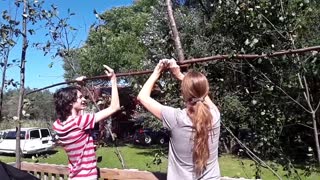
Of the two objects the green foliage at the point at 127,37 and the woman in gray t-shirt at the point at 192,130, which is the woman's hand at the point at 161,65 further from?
the green foliage at the point at 127,37

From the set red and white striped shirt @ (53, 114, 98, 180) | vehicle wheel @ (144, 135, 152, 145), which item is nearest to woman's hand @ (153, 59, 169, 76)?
red and white striped shirt @ (53, 114, 98, 180)

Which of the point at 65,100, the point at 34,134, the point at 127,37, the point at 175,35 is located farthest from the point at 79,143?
the point at 127,37

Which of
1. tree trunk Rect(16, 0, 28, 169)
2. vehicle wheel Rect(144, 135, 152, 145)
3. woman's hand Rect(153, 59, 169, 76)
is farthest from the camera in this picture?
vehicle wheel Rect(144, 135, 152, 145)

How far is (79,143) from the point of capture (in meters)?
2.67

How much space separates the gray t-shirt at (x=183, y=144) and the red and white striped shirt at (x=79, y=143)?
1.74 feet

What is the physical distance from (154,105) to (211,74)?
70.7 inches

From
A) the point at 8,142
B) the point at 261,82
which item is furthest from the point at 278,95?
the point at 8,142

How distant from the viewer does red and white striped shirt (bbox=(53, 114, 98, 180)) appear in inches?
104

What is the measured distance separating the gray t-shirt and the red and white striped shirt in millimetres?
531

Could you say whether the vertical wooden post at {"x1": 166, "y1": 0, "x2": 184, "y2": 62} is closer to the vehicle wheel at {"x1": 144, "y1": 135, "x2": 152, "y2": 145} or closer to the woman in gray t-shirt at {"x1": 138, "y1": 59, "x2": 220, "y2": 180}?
the woman in gray t-shirt at {"x1": 138, "y1": 59, "x2": 220, "y2": 180}

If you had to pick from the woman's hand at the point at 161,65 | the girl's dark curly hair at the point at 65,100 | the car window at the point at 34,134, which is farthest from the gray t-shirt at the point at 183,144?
the car window at the point at 34,134

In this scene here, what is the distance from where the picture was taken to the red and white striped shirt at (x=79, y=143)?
263 centimetres

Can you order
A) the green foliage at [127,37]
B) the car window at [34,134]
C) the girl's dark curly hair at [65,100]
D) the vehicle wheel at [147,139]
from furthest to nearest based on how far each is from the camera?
the green foliage at [127,37] < the vehicle wheel at [147,139] < the car window at [34,134] < the girl's dark curly hair at [65,100]

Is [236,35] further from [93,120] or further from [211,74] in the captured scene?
[93,120]
